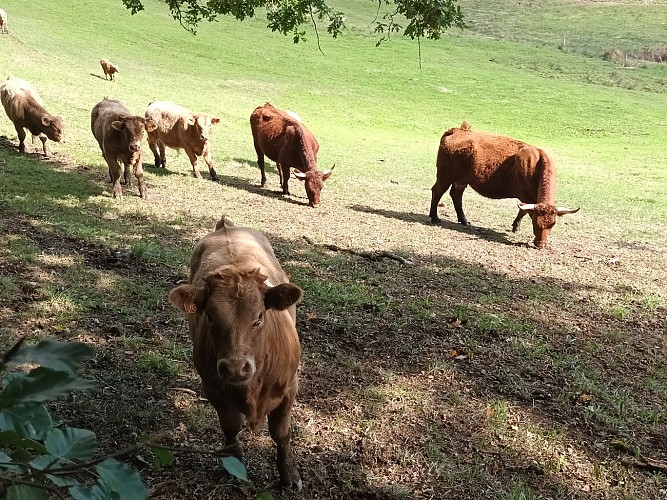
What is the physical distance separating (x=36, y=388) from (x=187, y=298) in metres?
2.28

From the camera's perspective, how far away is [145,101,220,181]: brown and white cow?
42.7 ft

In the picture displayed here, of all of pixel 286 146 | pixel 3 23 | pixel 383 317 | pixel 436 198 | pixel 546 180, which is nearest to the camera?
pixel 383 317

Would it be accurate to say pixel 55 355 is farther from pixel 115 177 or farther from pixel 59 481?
pixel 115 177

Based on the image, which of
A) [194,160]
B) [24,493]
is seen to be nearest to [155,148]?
[194,160]

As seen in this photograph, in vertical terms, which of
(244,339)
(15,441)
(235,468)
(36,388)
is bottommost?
(244,339)

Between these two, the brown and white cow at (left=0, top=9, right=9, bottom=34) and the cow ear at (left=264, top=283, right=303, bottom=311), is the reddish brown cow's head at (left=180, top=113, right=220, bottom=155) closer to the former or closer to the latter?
the cow ear at (left=264, top=283, right=303, bottom=311)

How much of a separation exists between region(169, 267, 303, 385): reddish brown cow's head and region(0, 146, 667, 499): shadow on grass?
1.16 metres

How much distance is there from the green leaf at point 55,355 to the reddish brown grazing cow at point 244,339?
188 centimetres

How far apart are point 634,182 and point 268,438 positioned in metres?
18.5

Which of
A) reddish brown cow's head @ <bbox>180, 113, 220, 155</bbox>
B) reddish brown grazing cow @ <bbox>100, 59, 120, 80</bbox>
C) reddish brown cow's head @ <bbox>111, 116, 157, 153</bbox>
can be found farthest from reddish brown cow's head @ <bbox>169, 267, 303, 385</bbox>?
reddish brown grazing cow @ <bbox>100, 59, 120, 80</bbox>

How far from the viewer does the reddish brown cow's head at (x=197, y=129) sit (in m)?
12.9

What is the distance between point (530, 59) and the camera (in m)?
49.8

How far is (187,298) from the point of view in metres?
3.21

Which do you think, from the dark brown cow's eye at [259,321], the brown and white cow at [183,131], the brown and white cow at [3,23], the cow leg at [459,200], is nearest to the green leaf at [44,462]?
the dark brown cow's eye at [259,321]
